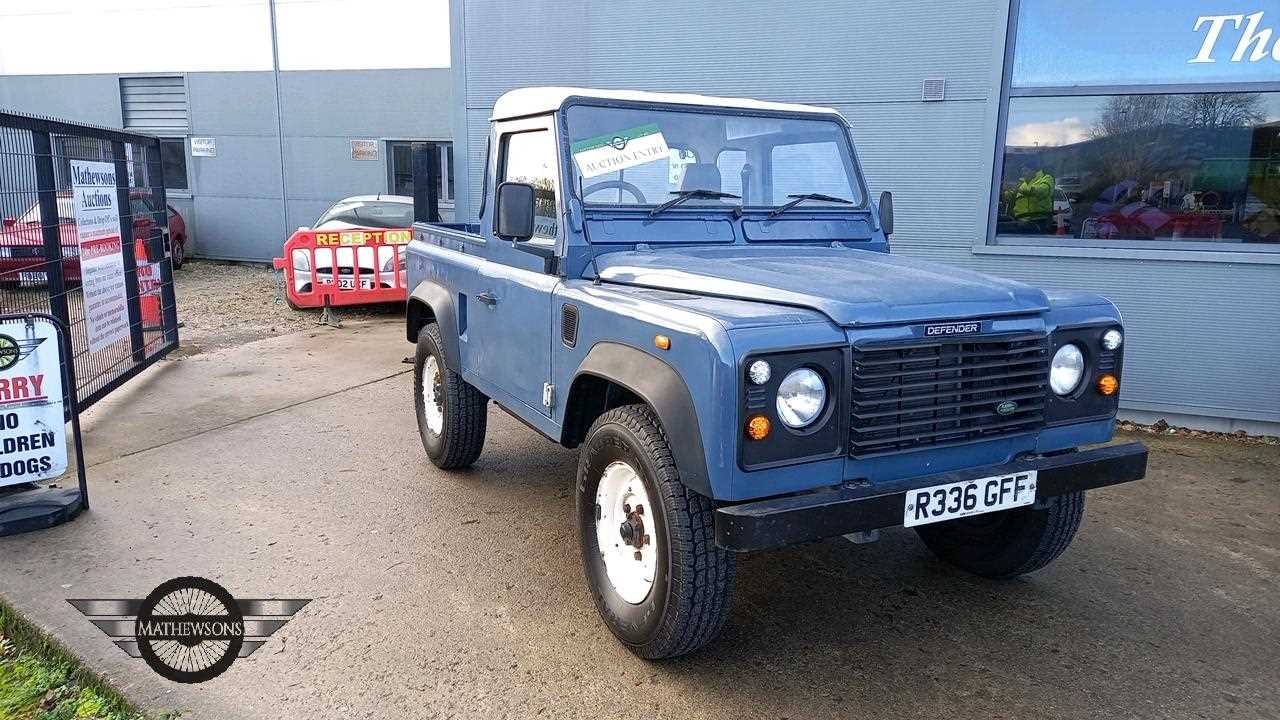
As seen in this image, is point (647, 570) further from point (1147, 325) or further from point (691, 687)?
point (1147, 325)

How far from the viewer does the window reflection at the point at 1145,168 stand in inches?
238

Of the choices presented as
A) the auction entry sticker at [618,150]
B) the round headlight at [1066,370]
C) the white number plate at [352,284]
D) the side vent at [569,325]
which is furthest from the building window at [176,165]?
the round headlight at [1066,370]

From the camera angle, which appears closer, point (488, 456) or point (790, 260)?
point (790, 260)

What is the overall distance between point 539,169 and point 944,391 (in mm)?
2092

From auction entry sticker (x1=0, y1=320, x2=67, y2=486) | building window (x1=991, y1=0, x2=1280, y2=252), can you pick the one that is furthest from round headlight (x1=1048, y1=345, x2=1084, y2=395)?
auction entry sticker (x1=0, y1=320, x2=67, y2=486)

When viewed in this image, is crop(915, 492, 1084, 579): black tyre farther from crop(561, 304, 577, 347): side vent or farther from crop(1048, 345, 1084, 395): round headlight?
crop(561, 304, 577, 347): side vent

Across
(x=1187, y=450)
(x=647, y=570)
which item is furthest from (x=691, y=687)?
(x=1187, y=450)

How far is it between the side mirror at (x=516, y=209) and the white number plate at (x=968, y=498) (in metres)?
1.85

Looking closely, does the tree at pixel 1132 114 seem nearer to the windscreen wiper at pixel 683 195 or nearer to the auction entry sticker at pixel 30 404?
the windscreen wiper at pixel 683 195

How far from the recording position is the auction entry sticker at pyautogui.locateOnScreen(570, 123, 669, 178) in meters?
3.82

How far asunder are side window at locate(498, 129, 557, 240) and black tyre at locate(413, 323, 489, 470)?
123 cm

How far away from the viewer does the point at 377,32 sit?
1482cm

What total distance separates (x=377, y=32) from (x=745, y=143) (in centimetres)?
1263

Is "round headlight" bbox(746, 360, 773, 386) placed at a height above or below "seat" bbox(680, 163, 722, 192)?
below
